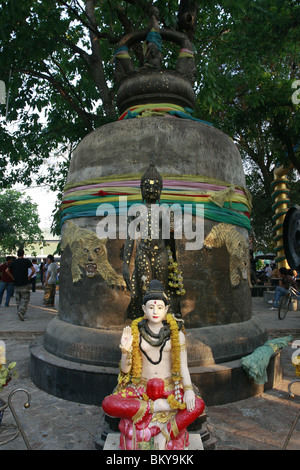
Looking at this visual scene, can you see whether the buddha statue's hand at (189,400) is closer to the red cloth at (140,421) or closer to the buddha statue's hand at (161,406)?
the red cloth at (140,421)

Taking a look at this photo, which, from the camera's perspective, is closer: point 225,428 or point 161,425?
point 161,425

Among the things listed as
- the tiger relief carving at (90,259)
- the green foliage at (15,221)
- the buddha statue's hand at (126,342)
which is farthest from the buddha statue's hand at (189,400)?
the green foliage at (15,221)

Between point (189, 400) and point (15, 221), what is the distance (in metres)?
36.8

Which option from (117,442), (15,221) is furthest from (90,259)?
(15,221)

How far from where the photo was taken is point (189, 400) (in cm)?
287

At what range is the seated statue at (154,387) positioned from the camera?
2.83 m

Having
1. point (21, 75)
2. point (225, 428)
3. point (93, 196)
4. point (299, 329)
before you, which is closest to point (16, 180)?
point (21, 75)

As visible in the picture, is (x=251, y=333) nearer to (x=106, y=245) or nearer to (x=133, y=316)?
(x=133, y=316)

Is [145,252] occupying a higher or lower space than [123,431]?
higher

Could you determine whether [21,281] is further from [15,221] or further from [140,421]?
[15,221]

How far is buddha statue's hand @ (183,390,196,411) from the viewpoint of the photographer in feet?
9.35

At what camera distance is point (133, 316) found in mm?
4090

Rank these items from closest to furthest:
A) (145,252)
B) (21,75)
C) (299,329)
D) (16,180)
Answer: (145,252)
(299,329)
(21,75)
(16,180)
